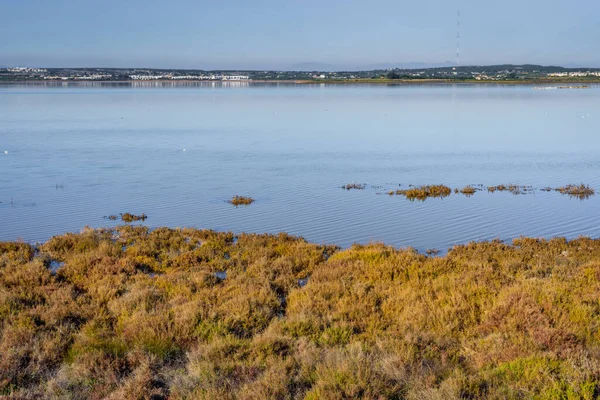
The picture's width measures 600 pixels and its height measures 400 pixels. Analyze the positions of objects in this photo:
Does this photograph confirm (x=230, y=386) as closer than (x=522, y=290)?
Yes

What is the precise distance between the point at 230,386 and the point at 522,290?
15.4 ft

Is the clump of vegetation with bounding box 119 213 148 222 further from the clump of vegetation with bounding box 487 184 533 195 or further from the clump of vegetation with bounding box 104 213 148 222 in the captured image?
the clump of vegetation with bounding box 487 184 533 195

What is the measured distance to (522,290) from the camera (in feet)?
29.1

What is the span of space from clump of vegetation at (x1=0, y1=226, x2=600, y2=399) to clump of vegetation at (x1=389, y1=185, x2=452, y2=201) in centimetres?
892

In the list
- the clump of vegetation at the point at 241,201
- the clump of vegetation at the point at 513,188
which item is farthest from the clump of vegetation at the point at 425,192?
the clump of vegetation at the point at 241,201

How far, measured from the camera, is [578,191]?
2188 centimetres

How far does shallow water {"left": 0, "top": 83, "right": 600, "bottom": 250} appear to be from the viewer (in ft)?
56.3

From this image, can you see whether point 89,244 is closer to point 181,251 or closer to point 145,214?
point 181,251

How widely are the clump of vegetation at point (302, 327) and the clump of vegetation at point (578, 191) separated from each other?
985 cm

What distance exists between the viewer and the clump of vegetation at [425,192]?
2138cm

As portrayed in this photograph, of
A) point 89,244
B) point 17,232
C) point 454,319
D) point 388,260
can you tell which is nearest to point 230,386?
point 454,319

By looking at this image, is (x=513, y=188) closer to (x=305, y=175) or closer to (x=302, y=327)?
(x=305, y=175)

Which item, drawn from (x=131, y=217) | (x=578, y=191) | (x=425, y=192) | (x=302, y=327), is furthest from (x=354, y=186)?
(x=302, y=327)

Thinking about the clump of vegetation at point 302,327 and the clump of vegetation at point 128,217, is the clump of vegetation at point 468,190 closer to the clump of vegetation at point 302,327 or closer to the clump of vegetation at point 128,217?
the clump of vegetation at point 302,327
